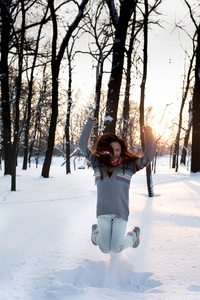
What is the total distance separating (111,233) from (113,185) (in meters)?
0.55

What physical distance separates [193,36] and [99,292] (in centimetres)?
1826

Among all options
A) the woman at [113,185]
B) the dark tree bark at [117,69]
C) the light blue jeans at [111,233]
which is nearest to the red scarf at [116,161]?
the woman at [113,185]

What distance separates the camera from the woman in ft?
8.18

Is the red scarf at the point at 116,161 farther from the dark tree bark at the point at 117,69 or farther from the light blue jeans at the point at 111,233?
the dark tree bark at the point at 117,69

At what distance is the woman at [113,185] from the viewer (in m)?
2.49

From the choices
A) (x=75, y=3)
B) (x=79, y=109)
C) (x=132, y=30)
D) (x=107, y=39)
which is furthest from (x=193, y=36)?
(x=79, y=109)

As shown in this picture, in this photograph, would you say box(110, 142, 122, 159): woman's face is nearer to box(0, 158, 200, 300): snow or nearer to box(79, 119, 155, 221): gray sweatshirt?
box(79, 119, 155, 221): gray sweatshirt

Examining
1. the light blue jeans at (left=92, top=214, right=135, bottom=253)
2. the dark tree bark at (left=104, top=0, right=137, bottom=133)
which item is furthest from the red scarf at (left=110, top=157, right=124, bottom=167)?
the dark tree bark at (left=104, top=0, right=137, bottom=133)

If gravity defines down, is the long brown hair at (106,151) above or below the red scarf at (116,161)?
above

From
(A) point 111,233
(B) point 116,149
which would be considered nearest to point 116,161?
(B) point 116,149

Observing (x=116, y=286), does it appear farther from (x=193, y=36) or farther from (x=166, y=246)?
(x=193, y=36)

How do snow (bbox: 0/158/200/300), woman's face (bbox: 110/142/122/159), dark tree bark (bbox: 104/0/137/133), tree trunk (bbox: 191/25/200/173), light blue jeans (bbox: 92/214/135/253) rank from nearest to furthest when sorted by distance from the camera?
snow (bbox: 0/158/200/300) < light blue jeans (bbox: 92/214/135/253) < woman's face (bbox: 110/142/122/159) < dark tree bark (bbox: 104/0/137/133) < tree trunk (bbox: 191/25/200/173)

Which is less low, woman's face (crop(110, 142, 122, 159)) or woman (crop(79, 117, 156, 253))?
woman's face (crop(110, 142, 122, 159))

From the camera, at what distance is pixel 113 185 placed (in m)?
2.52
